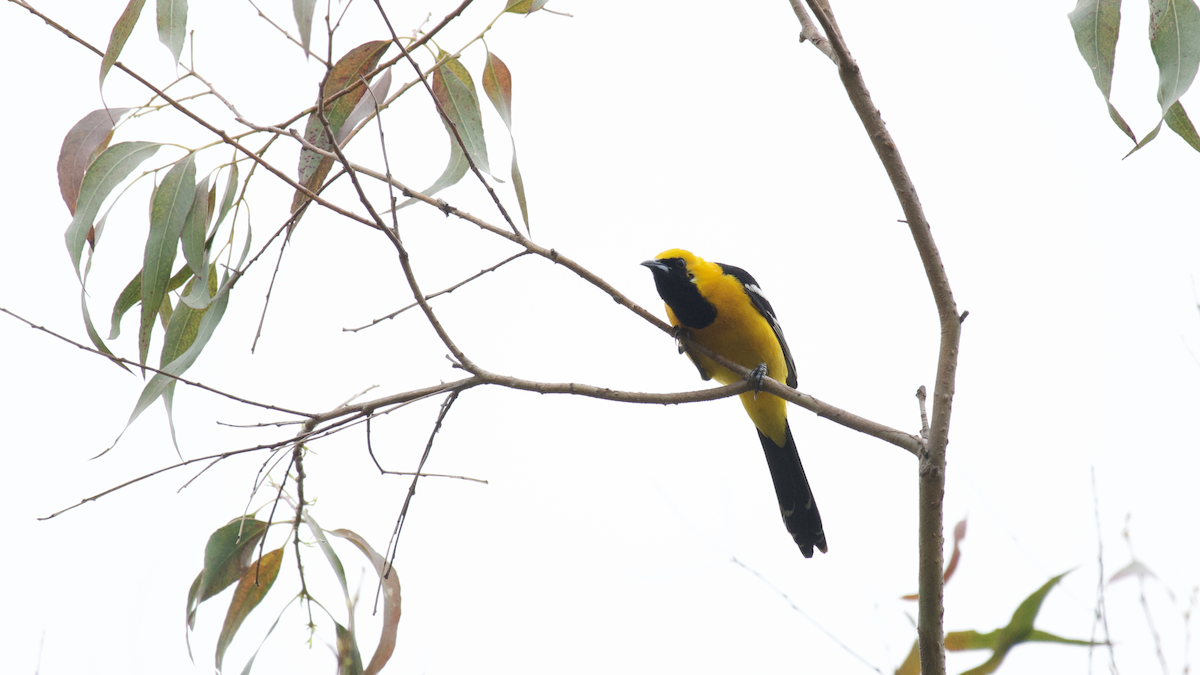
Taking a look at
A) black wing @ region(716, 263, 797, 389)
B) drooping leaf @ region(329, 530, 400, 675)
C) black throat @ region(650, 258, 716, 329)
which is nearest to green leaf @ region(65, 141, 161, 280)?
drooping leaf @ region(329, 530, 400, 675)

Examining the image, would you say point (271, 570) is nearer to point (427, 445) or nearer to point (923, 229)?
point (427, 445)

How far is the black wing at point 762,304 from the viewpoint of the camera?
335cm

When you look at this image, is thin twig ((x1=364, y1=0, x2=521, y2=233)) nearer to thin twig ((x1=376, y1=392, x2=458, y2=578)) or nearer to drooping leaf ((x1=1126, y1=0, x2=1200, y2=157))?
thin twig ((x1=376, y1=392, x2=458, y2=578))

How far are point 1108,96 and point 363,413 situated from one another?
1606 mm

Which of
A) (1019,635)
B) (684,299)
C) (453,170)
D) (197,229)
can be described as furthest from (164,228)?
(1019,635)

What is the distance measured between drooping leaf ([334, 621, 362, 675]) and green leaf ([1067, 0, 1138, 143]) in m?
2.00

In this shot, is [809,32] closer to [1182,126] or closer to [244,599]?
[1182,126]

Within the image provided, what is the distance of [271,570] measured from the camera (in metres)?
2.40

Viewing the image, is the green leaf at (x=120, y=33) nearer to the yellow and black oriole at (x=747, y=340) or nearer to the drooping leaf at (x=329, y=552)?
the drooping leaf at (x=329, y=552)

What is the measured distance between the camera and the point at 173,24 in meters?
1.93

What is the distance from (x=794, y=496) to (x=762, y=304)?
0.79 meters

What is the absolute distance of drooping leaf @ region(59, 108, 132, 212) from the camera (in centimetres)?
218

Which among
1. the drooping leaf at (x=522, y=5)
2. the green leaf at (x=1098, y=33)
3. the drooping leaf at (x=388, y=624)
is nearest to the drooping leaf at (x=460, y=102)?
the drooping leaf at (x=522, y=5)

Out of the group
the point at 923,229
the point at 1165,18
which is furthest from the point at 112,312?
the point at 1165,18
